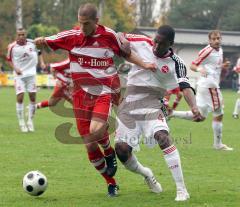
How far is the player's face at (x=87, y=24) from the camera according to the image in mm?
8195

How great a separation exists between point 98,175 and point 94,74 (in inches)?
79.1

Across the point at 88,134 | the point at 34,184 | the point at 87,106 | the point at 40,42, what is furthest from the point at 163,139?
the point at 40,42

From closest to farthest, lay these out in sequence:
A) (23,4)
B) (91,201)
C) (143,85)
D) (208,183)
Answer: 1. (91,201)
2. (143,85)
3. (208,183)
4. (23,4)

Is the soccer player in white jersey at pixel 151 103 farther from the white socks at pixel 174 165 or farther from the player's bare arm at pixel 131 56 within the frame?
the player's bare arm at pixel 131 56

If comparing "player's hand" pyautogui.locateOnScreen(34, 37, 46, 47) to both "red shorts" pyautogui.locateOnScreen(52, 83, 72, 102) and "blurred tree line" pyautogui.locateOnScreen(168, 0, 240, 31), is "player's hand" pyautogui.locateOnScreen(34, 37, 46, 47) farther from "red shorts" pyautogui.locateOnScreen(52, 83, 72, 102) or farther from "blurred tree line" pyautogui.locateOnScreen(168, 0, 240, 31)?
"blurred tree line" pyautogui.locateOnScreen(168, 0, 240, 31)

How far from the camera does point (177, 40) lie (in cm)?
6397

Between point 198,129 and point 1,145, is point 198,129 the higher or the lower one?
the lower one

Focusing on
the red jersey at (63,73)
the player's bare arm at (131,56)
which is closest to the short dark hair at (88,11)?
the player's bare arm at (131,56)

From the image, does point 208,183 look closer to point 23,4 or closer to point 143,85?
point 143,85

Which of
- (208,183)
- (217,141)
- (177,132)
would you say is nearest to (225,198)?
(208,183)

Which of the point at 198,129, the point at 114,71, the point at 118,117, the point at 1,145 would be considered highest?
the point at 114,71

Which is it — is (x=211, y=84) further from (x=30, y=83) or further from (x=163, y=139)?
(x=163, y=139)

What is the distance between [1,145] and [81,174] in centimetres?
368

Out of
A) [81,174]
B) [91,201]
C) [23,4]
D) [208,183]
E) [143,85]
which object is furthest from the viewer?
[23,4]
